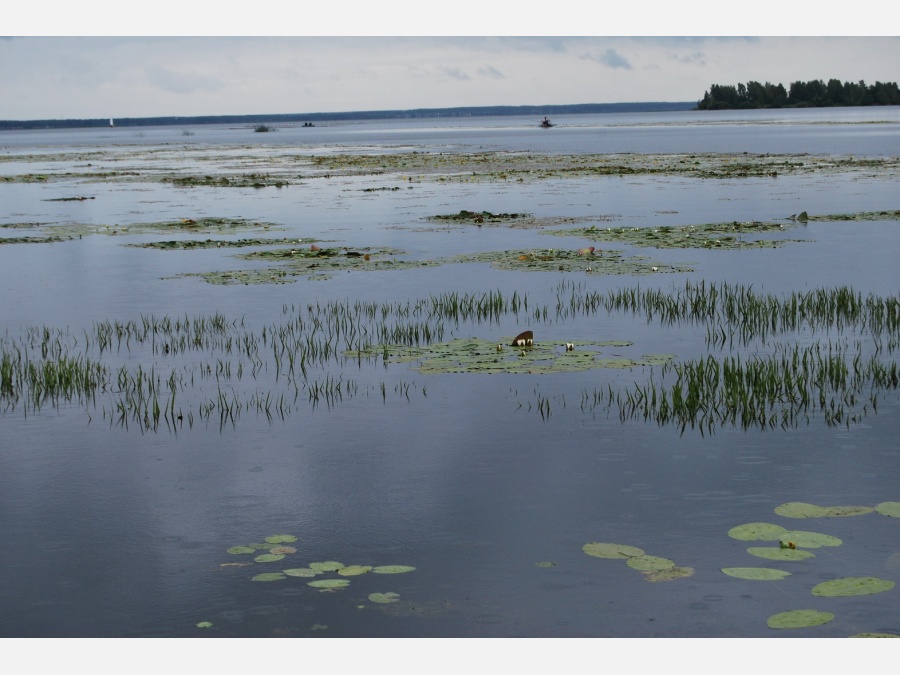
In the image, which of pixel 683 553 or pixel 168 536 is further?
pixel 168 536

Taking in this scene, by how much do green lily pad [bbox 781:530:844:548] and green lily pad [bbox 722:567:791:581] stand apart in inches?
17.2

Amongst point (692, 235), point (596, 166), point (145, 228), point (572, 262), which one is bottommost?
point (572, 262)

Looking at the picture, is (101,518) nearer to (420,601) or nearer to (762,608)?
(420,601)

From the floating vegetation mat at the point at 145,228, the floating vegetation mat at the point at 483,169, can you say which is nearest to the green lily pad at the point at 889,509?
the floating vegetation mat at the point at 145,228

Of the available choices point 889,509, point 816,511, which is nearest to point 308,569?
point 816,511

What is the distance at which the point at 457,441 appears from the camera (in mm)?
8836

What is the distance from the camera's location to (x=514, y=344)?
11938 millimetres

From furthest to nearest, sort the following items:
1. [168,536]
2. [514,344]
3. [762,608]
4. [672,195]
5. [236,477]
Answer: [672,195], [514,344], [236,477], [168,536], [762,608]

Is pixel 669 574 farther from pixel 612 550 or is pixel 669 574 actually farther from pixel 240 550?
pixel 240 550

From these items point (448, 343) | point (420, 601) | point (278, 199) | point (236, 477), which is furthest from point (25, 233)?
point (420, 601)

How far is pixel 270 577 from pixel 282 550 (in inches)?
16.4

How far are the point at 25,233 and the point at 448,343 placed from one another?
17.6 m

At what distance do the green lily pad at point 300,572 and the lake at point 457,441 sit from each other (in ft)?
0.16

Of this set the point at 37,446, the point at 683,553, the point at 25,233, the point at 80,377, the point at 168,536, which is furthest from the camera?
the point at 25,233
